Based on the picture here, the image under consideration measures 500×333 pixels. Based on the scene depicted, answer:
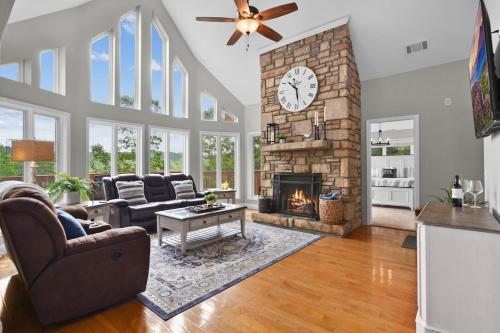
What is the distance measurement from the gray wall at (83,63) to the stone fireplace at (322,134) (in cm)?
224

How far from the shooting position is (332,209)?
4332mm

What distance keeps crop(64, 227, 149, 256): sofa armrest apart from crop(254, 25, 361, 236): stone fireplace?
307 cm

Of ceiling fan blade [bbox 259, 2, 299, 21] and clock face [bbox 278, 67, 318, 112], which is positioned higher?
ceiling fan blade [bbox 259, 2, 299, 21]

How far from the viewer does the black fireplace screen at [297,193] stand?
4801mm

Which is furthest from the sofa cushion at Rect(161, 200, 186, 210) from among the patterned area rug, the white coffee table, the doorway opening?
the doorway opening

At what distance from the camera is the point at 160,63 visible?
632 centimetres

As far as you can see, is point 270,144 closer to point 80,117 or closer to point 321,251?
point 321,251

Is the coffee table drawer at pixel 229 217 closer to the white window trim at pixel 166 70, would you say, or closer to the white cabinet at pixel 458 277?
the white cabinet at pixel 458 277

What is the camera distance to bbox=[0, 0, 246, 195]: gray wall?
4004 millimetres

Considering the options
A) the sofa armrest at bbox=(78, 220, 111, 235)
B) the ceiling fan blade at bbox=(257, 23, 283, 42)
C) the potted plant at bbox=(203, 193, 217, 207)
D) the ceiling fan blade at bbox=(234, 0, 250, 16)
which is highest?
the ceiling fan blade at bbox=(234, 0, 250, 16)

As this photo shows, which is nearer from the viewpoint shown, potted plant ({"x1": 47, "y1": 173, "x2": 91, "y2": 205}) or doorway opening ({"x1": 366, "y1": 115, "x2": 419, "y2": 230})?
potted plant ({"x1": 47, "y1": 173, "x2": 91, "y2": 205})

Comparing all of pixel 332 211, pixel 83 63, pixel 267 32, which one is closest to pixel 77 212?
pixel 83 63

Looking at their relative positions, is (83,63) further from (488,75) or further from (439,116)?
(439,116)

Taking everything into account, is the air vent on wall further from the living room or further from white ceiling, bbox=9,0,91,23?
white ceiling, bbox=9,0,91,23
